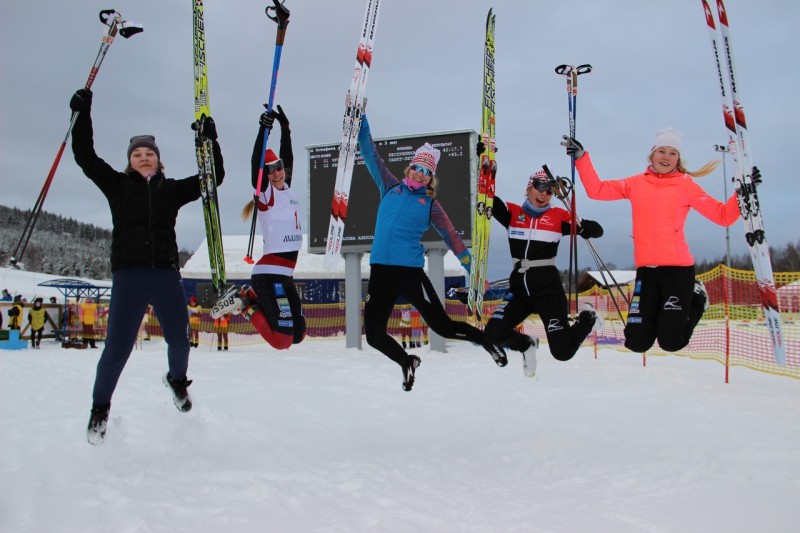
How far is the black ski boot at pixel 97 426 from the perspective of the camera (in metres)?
4.71

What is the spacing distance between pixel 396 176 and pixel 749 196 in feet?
34.4

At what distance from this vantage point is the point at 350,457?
5.81 m

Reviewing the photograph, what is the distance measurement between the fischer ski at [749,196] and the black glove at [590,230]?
127 cm

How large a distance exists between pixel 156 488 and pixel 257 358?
11035 millimetres

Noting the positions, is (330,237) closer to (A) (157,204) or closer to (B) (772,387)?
(A) (157,204)

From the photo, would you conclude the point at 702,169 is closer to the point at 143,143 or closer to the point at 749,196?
the point at 749,196

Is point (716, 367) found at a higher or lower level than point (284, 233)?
lower

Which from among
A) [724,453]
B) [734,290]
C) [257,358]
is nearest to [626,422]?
[724,453]

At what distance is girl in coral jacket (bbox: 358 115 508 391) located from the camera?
536cm

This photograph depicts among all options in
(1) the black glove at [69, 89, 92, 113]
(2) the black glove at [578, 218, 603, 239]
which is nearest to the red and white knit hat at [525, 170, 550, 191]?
(2) the black glove at [578, 218, 603, 239]

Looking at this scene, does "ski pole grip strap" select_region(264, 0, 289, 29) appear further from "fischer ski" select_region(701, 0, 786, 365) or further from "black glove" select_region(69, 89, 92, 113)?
"fischer ski" select_region(701, 0, 786, 365)

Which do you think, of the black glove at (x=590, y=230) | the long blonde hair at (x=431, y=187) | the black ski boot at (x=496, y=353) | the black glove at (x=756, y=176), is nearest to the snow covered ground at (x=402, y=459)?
the black ski boot at (x=496, y=353)

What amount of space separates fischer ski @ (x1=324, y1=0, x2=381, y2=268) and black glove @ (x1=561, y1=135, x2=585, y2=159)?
198cm

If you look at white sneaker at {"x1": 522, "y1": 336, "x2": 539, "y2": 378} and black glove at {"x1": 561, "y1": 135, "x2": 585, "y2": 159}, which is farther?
white sneaker at {"x1": 522, "y1": 336, "x2": 539, "y2": 378}
